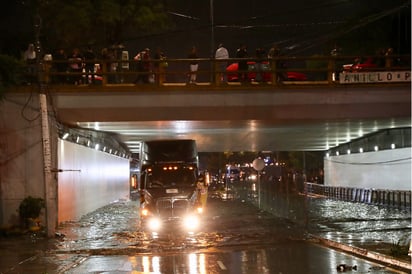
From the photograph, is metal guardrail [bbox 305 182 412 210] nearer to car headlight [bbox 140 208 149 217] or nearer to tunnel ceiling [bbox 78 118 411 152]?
tunnel ceiling [bbox 78 118 411 152]

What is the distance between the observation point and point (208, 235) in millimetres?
22938

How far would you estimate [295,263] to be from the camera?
52.0 ft

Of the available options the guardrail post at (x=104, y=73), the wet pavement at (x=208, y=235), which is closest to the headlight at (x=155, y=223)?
the wet pavement at (x=208, y=235)

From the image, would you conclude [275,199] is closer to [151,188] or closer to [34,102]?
[151,188]

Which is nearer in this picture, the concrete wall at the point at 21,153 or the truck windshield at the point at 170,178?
the concrete wall at the point at 21,153

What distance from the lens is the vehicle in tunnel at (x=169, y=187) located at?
25453 mm

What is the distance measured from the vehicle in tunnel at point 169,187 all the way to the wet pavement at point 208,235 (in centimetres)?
84

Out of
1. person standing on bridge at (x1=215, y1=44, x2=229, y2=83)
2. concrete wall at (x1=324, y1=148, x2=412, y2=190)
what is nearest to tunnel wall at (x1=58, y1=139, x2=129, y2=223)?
person standing on bridge at (x1=215, y1=44, x2=229, y2=83)

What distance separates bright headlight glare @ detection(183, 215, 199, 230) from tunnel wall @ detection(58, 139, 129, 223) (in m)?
5.03

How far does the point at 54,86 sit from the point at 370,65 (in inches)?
503

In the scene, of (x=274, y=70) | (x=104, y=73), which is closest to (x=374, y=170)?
(x=274, y=70)

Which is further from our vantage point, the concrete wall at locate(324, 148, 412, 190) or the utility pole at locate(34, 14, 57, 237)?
the concrete wall at locate(324, 148, 412, 190)

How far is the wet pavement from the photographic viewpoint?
59.1 ft

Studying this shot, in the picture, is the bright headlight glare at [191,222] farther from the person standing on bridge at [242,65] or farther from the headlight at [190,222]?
the person standing on bridge at [242,65]
